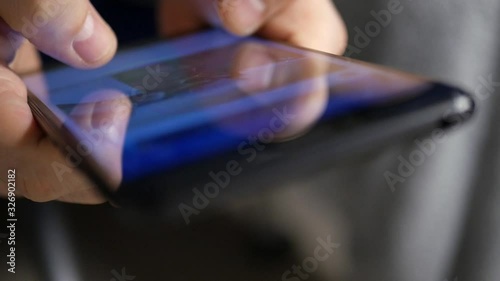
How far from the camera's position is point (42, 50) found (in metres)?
0.38

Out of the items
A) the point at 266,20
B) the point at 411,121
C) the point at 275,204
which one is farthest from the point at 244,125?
the point at 275,204

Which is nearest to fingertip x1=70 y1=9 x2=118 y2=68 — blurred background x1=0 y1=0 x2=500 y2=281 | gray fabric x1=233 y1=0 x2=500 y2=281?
blurred background x1=0 y1=0 x2=500 y2=281

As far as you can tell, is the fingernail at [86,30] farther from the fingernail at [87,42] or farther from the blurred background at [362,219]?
the blurred background at [362,219]

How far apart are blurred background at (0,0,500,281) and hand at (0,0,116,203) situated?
92mm

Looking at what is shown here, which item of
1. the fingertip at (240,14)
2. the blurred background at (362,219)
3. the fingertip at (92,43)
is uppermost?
the fingertip at (240,14)

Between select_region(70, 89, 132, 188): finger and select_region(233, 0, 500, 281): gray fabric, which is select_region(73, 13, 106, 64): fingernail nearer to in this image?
select_region(70, 89, 132, 188): finger

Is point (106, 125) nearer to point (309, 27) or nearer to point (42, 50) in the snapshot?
point (42, 50)

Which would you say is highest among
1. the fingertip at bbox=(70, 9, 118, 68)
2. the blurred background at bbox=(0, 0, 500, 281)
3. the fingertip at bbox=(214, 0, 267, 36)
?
the fingertip at bbox=(214, 0, 267, 36)

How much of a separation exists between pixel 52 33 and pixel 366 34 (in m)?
0.30

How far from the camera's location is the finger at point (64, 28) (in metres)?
0.34

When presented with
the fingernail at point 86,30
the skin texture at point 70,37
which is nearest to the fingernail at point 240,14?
the skin texture at point 70,37

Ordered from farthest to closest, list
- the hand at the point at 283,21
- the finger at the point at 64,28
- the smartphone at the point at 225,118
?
the hand at the point at 283,21 < the finger at the point at 64,28 < the smartphone at the point at 225,118

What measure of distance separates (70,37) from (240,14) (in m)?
0.13

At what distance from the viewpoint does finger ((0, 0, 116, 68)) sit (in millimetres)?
342
